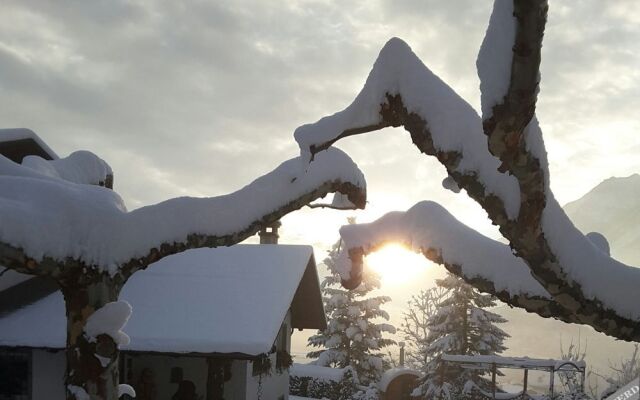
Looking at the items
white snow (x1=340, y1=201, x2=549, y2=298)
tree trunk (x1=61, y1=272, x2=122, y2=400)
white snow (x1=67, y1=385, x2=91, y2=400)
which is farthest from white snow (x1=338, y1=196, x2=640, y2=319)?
white snow (x1=67, y1=385, x2=91, y2=400)

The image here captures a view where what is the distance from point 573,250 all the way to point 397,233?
1.60 meters

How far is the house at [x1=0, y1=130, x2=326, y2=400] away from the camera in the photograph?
393 inches

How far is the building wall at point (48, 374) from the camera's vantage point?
34.9 feet

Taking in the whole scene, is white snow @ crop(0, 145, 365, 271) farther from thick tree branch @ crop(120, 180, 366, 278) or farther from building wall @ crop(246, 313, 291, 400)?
building wall @ crop(246, 313, 291, 400)

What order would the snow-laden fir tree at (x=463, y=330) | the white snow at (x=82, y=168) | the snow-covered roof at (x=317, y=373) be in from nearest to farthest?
the white snow at (x=82, y=168) < the snow-laden fir tree at (x=463, y=330) < the snow-covered roof at (x=317, y=373)

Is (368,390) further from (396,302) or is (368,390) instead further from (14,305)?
(396,302)

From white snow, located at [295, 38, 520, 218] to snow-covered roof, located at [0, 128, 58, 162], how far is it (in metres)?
11.6

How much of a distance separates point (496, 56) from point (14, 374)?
12556 millimetres

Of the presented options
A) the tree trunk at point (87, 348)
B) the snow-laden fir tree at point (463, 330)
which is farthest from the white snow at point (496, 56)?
the snow-laden fir tree at point (463, 330)

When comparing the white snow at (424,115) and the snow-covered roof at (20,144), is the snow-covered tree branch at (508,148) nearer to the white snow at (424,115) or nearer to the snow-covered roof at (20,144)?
the white snow at (424,115)

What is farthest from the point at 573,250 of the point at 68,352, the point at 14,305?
the point at 14,305

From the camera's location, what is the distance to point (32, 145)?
13188mm

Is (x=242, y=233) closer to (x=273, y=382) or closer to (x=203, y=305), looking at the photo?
(x=203, y=305)

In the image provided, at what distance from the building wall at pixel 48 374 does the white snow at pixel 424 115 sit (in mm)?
9950
